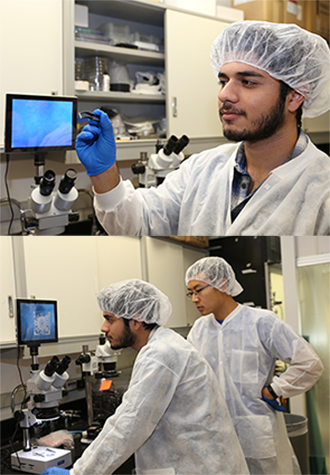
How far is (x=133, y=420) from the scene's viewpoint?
940mm

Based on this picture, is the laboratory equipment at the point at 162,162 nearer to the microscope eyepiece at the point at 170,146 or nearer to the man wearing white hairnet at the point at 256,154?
the microscope eyepiece at the point at 170,146

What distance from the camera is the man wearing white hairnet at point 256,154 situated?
3.97 feet

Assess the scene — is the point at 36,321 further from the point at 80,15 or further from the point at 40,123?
the point at 80,15

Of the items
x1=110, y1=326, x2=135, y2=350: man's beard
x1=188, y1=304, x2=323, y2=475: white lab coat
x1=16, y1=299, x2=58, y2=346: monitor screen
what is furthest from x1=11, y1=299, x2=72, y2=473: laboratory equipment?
x1=188, y1=304, x2=323, y2=475: white lab coat

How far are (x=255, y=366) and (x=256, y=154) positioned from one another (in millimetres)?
616

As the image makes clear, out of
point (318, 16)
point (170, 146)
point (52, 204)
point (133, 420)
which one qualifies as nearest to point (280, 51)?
point (52, 204)

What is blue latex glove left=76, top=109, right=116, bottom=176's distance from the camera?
47.9 inches

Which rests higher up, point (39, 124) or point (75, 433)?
point (39, 124)

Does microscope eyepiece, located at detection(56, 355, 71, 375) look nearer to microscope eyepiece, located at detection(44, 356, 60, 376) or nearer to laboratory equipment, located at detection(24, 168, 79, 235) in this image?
microscope eyepiece, located at detection(44, 356, 60, 376)

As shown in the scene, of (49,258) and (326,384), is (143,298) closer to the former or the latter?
(49,258)

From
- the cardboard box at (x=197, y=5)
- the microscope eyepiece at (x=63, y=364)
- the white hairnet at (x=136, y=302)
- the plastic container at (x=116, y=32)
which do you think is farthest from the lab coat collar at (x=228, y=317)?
the cardboard box at (x=197, y=5)

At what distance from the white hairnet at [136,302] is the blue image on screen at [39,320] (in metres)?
0.10

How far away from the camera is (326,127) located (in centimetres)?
330

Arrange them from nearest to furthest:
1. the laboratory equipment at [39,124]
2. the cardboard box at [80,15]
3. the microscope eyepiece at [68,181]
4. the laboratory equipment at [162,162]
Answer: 1. the microscope eyepiece at [68,181]
2. the laboratory equipment at [39,124]
3. the laboratory equipment at [162,162]
4. the cardboard box at [80,15]
